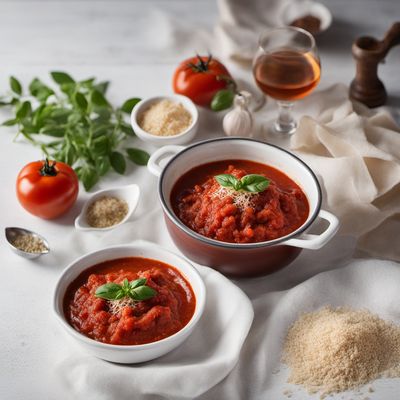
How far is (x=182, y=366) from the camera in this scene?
283cm

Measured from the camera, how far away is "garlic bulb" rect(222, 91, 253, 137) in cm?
400

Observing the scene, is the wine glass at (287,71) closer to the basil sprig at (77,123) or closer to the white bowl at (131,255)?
the basil sprig at (77,123)

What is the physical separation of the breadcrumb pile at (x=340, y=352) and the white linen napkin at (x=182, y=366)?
24 cm

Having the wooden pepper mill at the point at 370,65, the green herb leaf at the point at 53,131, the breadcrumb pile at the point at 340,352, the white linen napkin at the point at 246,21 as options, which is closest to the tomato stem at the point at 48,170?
the green herb leaf at the point at 53,131

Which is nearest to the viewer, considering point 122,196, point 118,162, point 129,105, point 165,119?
point 122,196

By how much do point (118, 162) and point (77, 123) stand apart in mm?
367

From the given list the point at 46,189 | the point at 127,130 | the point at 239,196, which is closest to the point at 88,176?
the point at 46,189

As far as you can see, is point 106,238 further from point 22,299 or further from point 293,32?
point 293,32

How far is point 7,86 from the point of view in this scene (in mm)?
4520

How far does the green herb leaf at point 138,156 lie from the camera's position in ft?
12.9

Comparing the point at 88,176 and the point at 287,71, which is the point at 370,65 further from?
the point at 88,176

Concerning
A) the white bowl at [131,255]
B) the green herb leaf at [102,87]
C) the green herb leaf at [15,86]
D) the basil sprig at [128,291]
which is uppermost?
the basil sprig at [128,291]

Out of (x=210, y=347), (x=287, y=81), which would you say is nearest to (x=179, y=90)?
(x=287, y=81)

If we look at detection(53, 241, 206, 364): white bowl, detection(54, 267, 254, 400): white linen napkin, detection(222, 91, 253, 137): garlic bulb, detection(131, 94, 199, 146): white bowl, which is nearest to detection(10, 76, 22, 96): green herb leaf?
detection(131, 94, 199, 146): white bowl
